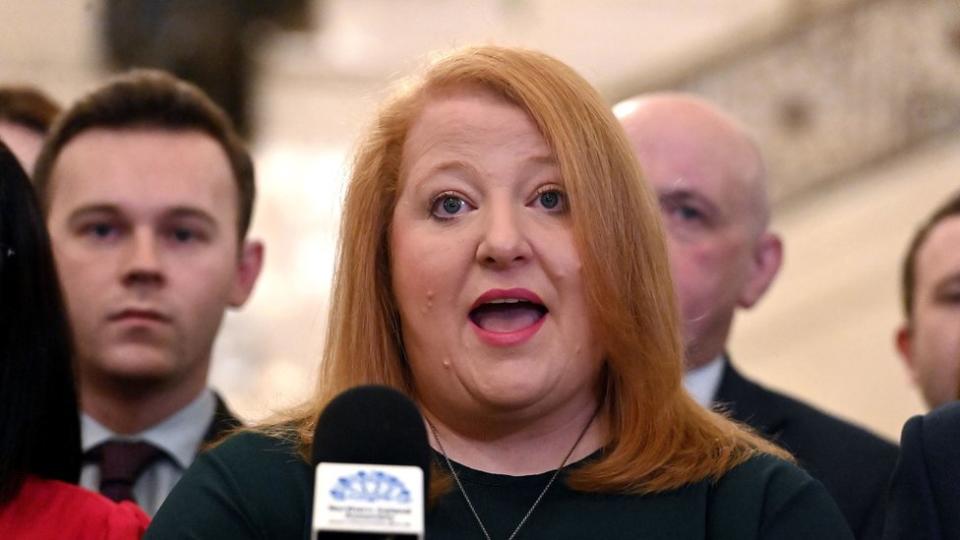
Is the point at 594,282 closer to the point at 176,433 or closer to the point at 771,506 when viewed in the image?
the point at 771,506

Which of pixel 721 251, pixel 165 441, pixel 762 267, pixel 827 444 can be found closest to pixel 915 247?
pixel 762 267

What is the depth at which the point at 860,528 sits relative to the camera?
3789 millimetres

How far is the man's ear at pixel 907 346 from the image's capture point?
4.66m

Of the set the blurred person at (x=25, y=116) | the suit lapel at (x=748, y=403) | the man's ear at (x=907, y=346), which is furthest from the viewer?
the man's ear at (x=907, y=346)

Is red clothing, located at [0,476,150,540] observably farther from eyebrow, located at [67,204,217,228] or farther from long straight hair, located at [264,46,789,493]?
eyebrow, located at [67,204,217,228]

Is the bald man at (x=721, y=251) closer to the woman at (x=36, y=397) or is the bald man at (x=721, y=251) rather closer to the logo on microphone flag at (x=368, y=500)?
the woman at (x=36, y=397)

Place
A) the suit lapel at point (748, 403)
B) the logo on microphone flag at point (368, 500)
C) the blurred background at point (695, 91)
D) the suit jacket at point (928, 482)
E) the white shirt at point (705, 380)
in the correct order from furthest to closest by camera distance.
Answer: the blurred background at point (695, 91), the white shirt at point (705, 380), the suit lapel at point (748, 403), the suit jacket at point (928, 482), the logo on microphone flag at point (368, 500)

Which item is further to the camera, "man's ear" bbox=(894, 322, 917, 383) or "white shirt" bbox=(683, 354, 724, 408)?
"man's ear" bbox=(894, 322, 917, 383)

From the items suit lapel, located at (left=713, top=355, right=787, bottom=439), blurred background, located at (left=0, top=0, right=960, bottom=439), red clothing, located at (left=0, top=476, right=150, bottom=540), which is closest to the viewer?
red clothing, located at (left=0, top=476, right=150, bottom=540)

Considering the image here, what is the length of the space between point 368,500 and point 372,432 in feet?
0.68

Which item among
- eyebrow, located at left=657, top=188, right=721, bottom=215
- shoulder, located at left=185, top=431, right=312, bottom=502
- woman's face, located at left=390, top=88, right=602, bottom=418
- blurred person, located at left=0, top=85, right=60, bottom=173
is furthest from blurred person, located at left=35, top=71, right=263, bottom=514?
woman's face, located at left=390, top=88, right=602, bottom=418

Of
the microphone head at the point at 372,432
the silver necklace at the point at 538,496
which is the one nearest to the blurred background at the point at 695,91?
the silver necklace at the point at 538,496

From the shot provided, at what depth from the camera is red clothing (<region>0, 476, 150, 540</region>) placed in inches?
114

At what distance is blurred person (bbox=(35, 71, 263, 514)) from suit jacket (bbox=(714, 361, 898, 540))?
1136mm
